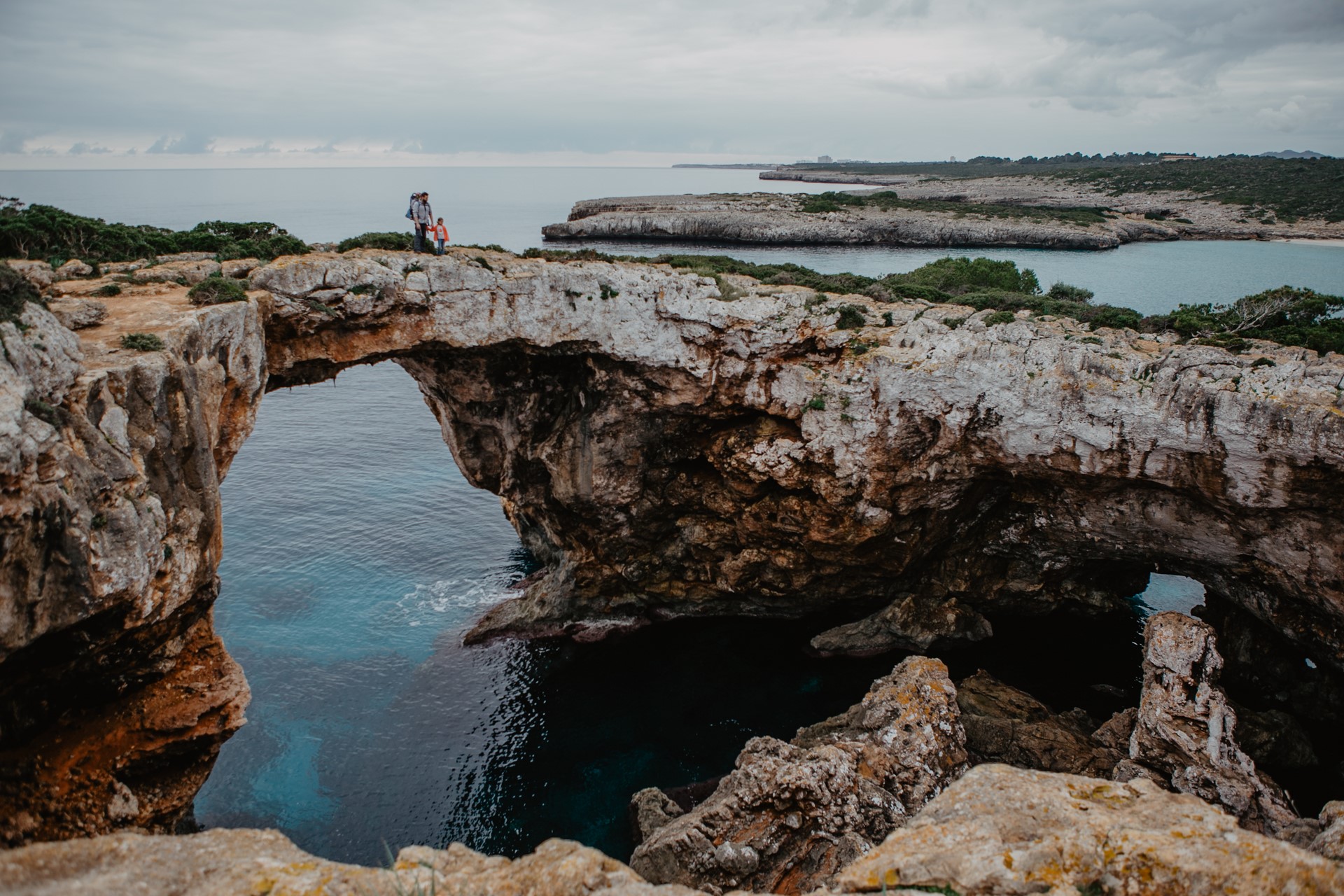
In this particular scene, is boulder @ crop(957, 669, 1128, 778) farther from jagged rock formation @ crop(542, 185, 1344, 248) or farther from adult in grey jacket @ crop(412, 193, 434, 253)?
jagged rock formation @ crop(542, 185, 1344, 248)

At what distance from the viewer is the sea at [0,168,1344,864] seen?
24.9m

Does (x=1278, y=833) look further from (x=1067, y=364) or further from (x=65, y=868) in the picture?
(x=65, y=868)

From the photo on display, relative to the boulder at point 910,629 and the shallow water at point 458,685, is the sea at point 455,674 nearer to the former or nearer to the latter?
the shallow water at point 458,685

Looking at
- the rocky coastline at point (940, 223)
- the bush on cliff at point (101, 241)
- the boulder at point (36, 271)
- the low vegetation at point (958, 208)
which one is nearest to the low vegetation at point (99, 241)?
the bush on cliff at point (101, 241)

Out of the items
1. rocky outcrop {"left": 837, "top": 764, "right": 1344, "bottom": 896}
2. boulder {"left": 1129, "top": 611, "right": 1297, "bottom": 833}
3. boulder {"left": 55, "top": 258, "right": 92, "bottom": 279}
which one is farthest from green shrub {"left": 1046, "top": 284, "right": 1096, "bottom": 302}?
boulder {"left": 55, "top": 258, "right": 92, "bottom": 279}

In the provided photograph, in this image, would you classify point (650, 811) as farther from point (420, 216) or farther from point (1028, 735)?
point (420, 216)

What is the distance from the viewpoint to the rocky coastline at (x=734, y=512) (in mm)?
13109

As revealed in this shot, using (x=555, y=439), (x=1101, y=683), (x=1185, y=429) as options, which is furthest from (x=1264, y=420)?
(x=555, y=439)

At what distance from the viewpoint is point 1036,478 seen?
27.0 meters

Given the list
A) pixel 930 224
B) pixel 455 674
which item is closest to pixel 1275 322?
pixel 455 674

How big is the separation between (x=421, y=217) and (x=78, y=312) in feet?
35.9

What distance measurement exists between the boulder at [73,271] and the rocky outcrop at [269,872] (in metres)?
18.1

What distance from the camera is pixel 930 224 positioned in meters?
85.6

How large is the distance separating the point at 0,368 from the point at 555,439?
1950 cm
